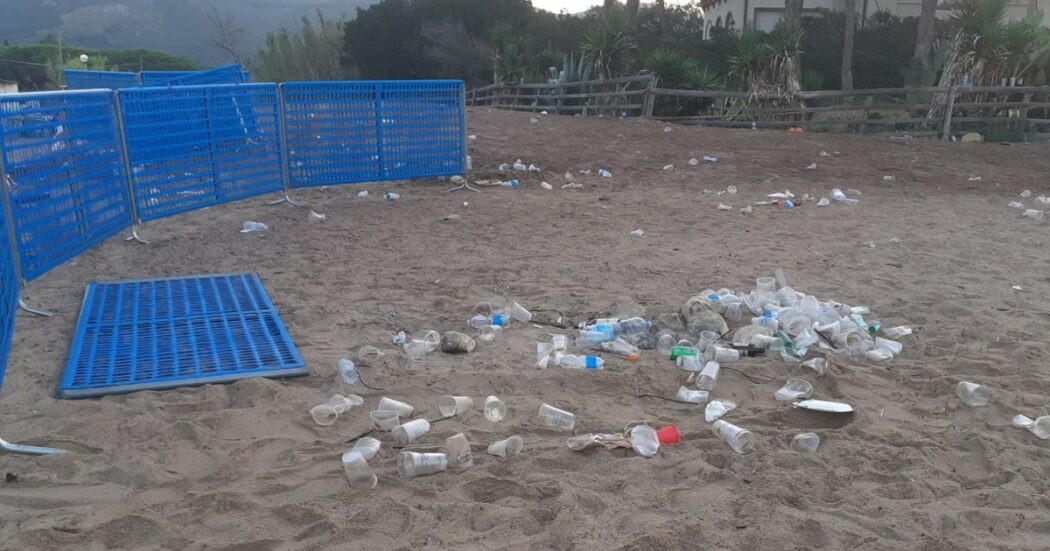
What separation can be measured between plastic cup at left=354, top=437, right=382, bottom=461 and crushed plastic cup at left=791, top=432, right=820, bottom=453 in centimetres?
179

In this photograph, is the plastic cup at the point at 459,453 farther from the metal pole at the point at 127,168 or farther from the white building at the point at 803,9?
the white building at the point at 803,9

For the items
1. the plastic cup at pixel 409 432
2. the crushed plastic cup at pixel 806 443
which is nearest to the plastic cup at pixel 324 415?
the plastic cup at pixel 409 432

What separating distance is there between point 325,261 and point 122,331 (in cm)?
189

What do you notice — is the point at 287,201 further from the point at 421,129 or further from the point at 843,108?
the point at 843,108

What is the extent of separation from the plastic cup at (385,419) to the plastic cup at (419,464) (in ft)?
1.09

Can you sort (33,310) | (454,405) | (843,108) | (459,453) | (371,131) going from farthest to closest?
(843,108) < (371,131) < (33,310) < (454,405) < (459,453)

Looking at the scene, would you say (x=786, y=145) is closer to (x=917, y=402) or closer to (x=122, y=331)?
(x=917, y=402)

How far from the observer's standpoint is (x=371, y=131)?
356 inches

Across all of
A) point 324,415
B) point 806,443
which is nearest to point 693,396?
point 806,443

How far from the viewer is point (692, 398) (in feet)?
12.5

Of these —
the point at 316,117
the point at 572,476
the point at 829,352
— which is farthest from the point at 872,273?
the point at 316,117

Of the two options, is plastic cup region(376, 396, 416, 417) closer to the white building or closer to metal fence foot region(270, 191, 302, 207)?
metal fence foot region(270, 191, 302, 207)

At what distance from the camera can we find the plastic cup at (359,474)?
9.93 ft

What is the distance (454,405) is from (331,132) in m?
5.89
